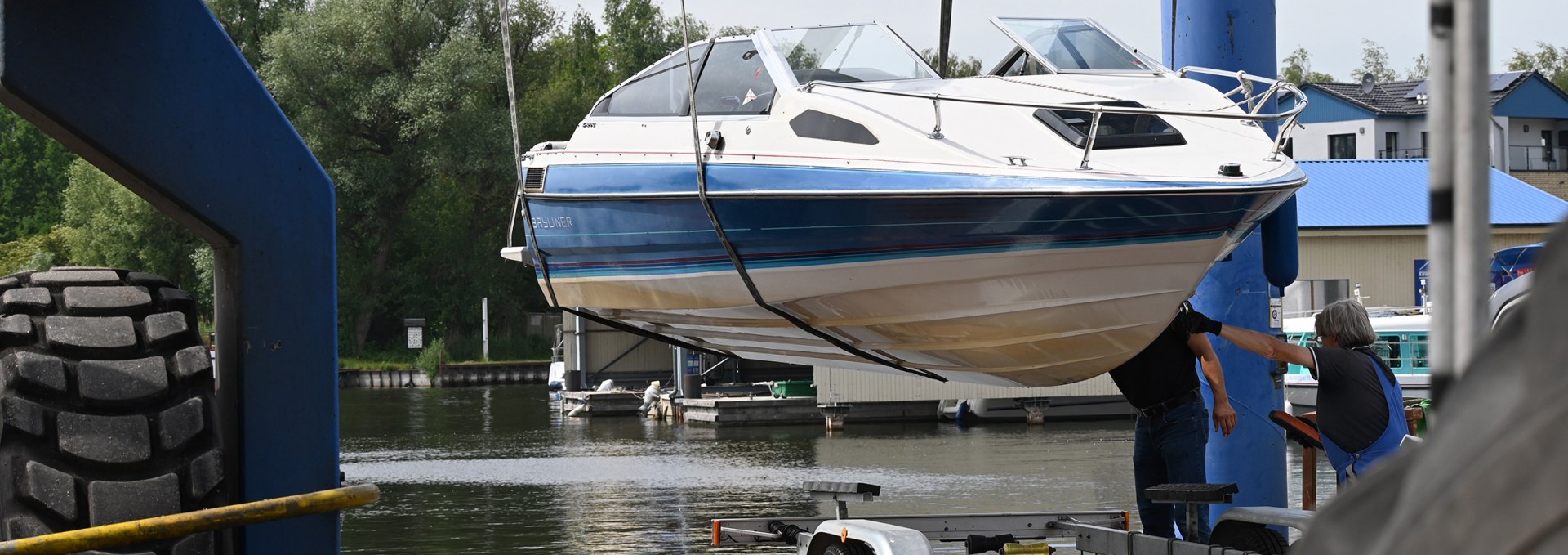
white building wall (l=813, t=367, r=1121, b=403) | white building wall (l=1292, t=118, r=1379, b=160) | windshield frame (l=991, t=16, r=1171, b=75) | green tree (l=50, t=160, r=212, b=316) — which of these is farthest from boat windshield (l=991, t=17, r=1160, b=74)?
white building wall (l=1292, t=118, r=1379, b=160)

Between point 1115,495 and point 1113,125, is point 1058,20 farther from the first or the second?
point 1115,495

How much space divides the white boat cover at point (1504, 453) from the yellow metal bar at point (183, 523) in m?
2.47

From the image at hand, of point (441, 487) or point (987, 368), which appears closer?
point (987, 368)

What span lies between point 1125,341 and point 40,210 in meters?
70.1

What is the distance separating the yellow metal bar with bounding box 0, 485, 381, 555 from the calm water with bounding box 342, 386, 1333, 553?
22.3 ft

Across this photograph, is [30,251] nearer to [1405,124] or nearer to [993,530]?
[1405,124]

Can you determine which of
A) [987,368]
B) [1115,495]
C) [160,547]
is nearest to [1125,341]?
[987,368]

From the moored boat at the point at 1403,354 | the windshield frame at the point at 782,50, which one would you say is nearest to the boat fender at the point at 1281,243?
the windshield frame at the point at 782,50

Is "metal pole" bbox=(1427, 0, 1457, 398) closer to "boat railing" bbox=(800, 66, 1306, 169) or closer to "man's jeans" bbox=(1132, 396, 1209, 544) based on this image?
"boat railing" bbox=(800, 66, 1306, 169)

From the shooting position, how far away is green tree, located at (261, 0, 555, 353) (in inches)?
1812

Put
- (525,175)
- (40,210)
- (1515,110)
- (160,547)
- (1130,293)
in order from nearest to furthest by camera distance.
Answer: (160,547), (1130,293), (525,175), (1515,110), (40,210)

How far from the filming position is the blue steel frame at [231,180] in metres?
3.01

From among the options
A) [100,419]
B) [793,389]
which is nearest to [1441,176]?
[100,419]

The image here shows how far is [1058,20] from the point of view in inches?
282
